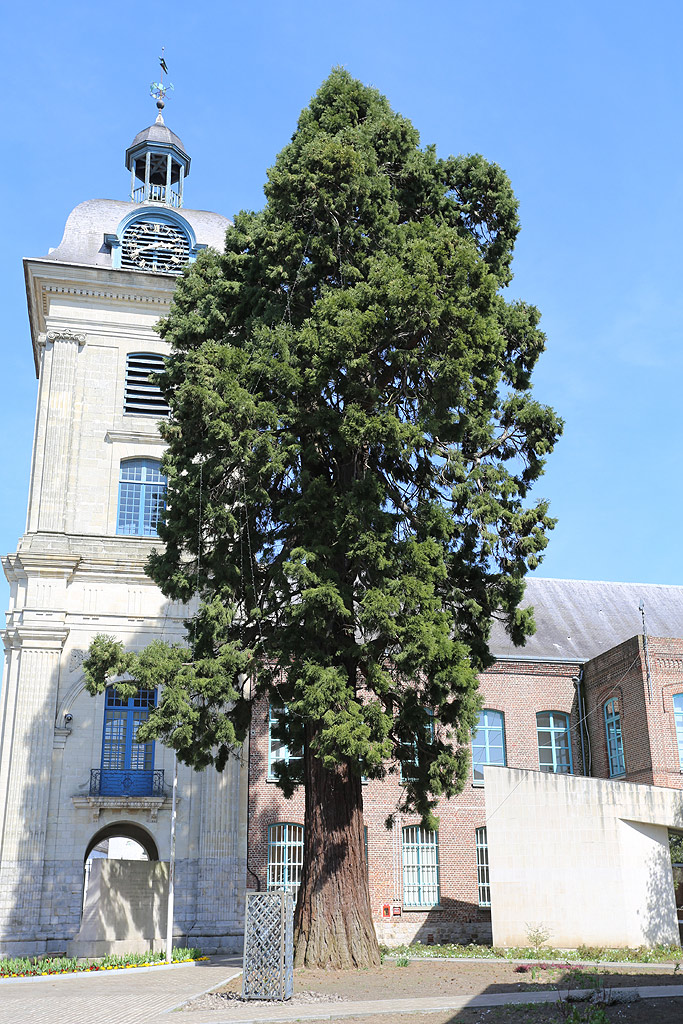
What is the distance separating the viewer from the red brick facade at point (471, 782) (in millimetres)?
23734

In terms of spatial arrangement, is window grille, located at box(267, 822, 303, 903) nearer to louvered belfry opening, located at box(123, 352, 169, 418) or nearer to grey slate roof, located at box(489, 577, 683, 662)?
grey slate roof, located at box(489, 577, 683, 662)

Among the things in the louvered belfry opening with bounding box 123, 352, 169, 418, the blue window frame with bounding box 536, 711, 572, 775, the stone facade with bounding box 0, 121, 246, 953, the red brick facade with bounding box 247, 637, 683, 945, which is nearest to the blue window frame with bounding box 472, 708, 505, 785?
the red brick facade with bounding box 247, 637, 683, 945

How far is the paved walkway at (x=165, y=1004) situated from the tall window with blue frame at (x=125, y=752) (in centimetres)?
706

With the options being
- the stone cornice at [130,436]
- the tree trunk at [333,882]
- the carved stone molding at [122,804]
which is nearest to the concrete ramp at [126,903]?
the carved stone molding at [122,804]

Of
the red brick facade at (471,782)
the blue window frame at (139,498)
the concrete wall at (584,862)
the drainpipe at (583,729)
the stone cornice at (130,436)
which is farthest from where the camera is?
the drainpipe at (583,729)

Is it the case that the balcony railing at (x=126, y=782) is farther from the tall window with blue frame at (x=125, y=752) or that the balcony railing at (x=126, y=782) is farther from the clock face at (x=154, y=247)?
the clock face at (x=154, y=247)

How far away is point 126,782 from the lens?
72.0ft

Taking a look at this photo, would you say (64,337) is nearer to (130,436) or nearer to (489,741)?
(130,436)

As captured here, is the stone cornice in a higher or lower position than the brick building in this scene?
higher

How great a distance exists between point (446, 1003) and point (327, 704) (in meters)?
4.31

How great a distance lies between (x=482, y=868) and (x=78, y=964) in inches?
423

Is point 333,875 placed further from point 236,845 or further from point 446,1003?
point 236,845

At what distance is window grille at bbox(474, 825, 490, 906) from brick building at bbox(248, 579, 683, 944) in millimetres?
25

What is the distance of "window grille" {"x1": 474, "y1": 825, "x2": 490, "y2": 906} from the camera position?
24587 millimetres
